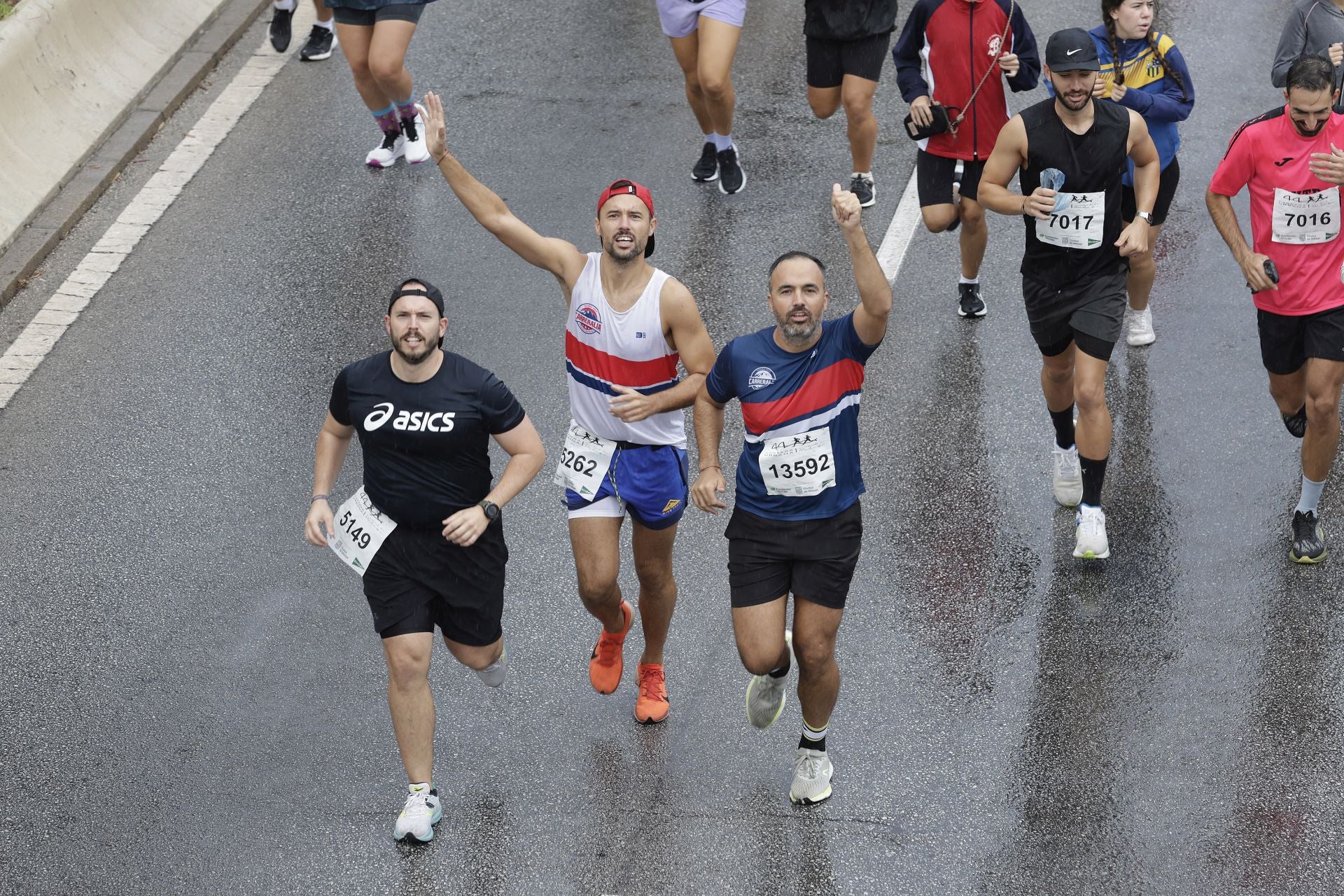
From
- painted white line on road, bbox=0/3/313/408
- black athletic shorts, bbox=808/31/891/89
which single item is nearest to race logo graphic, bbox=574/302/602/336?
painted white line on road, bbox=0/3/313/408

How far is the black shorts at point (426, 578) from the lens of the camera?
6090 mm

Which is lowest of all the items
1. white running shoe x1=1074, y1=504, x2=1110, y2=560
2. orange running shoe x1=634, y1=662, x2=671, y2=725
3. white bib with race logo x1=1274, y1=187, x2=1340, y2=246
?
orange running shoe x1=634, y1=662, x2=671, y2=725

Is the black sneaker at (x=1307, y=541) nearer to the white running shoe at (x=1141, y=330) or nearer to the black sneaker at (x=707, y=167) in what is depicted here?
the white running shoe at (x=1141, y=330)

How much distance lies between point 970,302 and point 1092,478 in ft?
6.50

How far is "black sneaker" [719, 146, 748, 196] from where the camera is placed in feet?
33.8

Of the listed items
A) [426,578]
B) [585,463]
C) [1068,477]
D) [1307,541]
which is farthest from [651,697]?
[1307,541]

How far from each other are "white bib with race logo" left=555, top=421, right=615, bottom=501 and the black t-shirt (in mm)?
426

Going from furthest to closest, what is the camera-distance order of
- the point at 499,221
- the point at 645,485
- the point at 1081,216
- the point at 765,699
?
the point at 1081,216 → the point at 499,221 → the point at 645,485 → the point at 765,699

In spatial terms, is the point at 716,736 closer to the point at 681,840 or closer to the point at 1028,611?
the point at 681,840

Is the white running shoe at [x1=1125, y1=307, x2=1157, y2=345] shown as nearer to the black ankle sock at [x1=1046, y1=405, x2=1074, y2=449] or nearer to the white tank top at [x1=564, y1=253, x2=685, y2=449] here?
the black ankle sock at [x1=1046, y1=405, x2=1074, y2=449]

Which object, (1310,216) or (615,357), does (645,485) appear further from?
(1310,216)

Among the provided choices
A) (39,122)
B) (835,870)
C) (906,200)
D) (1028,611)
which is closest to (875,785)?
(835,870)

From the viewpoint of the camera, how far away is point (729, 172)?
33.8 feet

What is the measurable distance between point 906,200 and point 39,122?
5.44m
